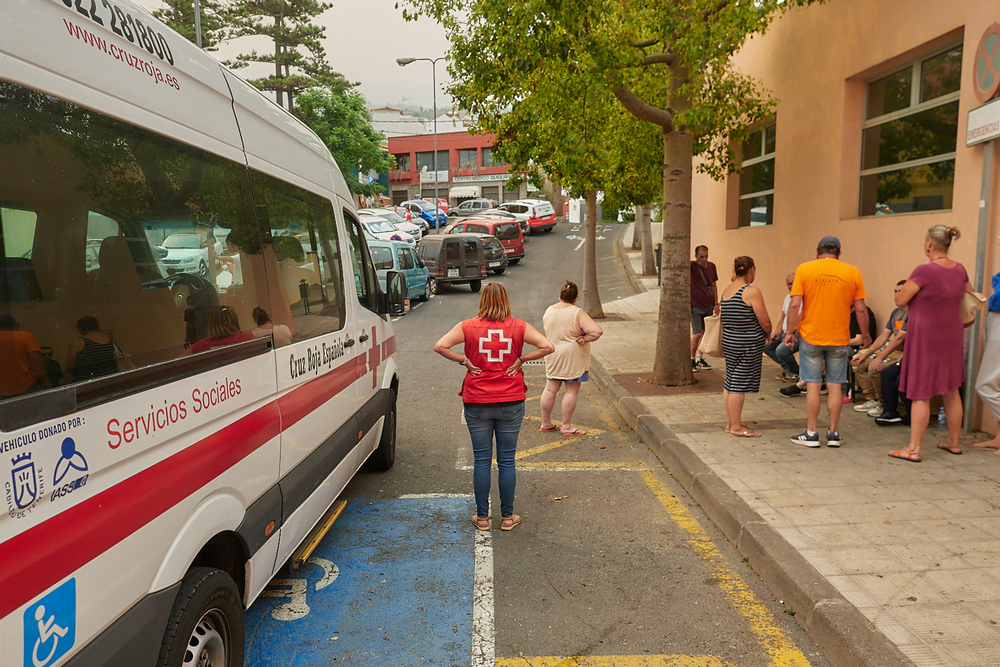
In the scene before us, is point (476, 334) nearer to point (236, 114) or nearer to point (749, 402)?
point (236, 114)


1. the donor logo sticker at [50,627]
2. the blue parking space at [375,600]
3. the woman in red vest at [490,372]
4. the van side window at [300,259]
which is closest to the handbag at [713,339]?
the woman in red vest at [490,372]

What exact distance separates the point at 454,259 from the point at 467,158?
50.1 metres

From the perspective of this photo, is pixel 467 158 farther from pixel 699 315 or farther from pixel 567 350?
pixel 567 350

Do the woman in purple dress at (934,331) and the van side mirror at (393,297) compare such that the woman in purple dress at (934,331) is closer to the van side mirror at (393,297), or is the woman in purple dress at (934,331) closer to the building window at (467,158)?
the van side mirror at (393,297)

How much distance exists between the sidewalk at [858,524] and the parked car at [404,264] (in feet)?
39.0

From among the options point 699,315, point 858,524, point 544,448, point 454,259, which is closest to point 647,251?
point 454,259

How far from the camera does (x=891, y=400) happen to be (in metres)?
7.30

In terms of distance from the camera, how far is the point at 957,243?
276 inches

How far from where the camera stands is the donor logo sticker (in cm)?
183

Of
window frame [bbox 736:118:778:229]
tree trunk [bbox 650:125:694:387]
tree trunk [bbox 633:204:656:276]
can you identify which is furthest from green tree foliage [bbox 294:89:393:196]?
tree trunk [bbox 650:125:694:387]

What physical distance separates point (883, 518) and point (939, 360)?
178cm

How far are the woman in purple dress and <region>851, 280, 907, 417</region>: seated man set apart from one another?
1.83ft

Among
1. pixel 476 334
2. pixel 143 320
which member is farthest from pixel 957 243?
pixel 143 320

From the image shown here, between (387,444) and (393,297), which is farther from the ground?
(393,297)
